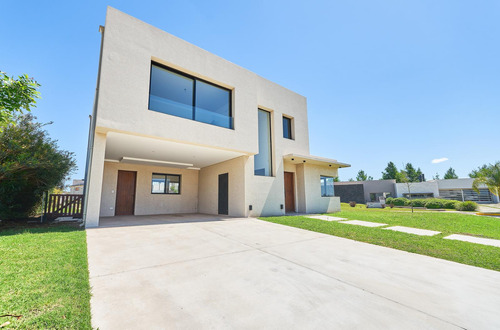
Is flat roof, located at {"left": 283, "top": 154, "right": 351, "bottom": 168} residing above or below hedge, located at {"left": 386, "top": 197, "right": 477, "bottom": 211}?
above

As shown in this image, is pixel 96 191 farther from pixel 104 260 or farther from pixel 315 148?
pixel 315 148

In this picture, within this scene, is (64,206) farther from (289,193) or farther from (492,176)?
(492,176)

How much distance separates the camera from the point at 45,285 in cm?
220

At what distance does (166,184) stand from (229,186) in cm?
424

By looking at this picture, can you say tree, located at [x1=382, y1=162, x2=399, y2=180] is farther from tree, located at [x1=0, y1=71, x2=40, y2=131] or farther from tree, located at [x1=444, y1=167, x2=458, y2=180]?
tree, located at [x1=0, y1=71, x2=40, y2=131]

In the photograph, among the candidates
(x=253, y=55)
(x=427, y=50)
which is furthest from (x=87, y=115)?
(x=427, y=50)

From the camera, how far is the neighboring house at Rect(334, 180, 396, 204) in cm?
3397

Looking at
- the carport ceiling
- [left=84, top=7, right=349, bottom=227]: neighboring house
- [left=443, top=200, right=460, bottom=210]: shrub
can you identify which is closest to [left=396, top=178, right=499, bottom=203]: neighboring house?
[left=443, top=200, right=460, bottom=210]: shrub

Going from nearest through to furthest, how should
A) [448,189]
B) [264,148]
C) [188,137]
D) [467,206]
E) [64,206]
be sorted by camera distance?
[188,137] < [64,206] < [264,148] < [467,206] < [448,189]

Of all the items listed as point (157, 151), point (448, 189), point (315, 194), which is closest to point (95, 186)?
point (157, 151)

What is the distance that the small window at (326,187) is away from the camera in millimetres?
13141

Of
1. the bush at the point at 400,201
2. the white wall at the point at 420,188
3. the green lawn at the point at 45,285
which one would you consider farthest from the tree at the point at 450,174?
the green lawn at the point at 45,285

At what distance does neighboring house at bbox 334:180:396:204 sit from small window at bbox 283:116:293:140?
26527 mm

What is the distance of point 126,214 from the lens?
10781 mm
